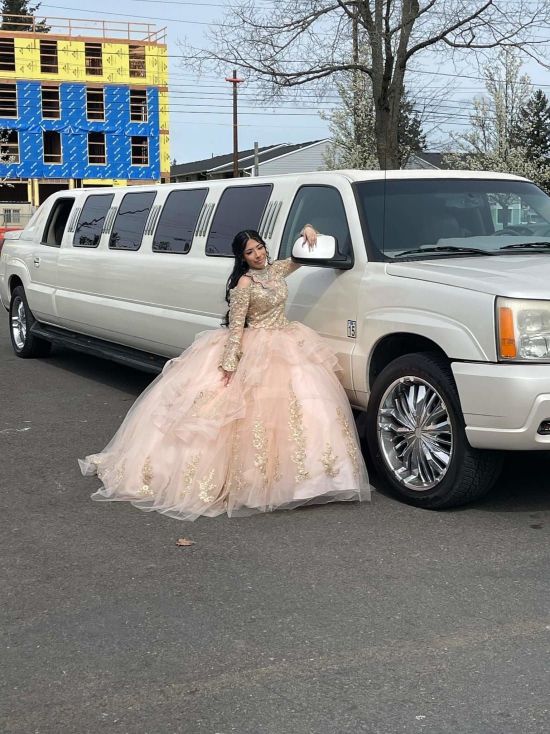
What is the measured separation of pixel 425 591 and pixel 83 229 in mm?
6471

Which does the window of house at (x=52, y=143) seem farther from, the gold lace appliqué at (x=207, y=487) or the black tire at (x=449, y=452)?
the black tire at (x=449, y=452)

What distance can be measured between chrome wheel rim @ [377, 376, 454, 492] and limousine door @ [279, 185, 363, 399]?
467 millimetres

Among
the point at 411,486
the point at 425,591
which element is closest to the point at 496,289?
the point at 411,486

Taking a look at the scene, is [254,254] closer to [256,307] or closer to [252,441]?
[256,307]

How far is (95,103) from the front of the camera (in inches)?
2175

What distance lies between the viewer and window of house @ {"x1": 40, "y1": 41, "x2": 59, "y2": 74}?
5462cm

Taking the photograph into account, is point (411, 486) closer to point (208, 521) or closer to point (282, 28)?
point (208, 521)

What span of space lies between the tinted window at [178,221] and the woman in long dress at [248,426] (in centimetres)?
178

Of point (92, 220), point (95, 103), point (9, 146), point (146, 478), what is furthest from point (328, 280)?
point (95, 103)

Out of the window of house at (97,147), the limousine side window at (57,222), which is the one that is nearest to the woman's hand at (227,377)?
the limousine side window at (57,222)

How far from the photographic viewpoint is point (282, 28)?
18953mm

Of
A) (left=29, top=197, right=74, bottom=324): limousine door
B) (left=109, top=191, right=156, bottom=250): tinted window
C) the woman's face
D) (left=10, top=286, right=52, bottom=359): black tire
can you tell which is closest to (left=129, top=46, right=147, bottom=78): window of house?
(left=10, top=286, right=52, bottom=359): black tire

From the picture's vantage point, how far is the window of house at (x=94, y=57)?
180 feet

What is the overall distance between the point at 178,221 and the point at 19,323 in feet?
13.5
